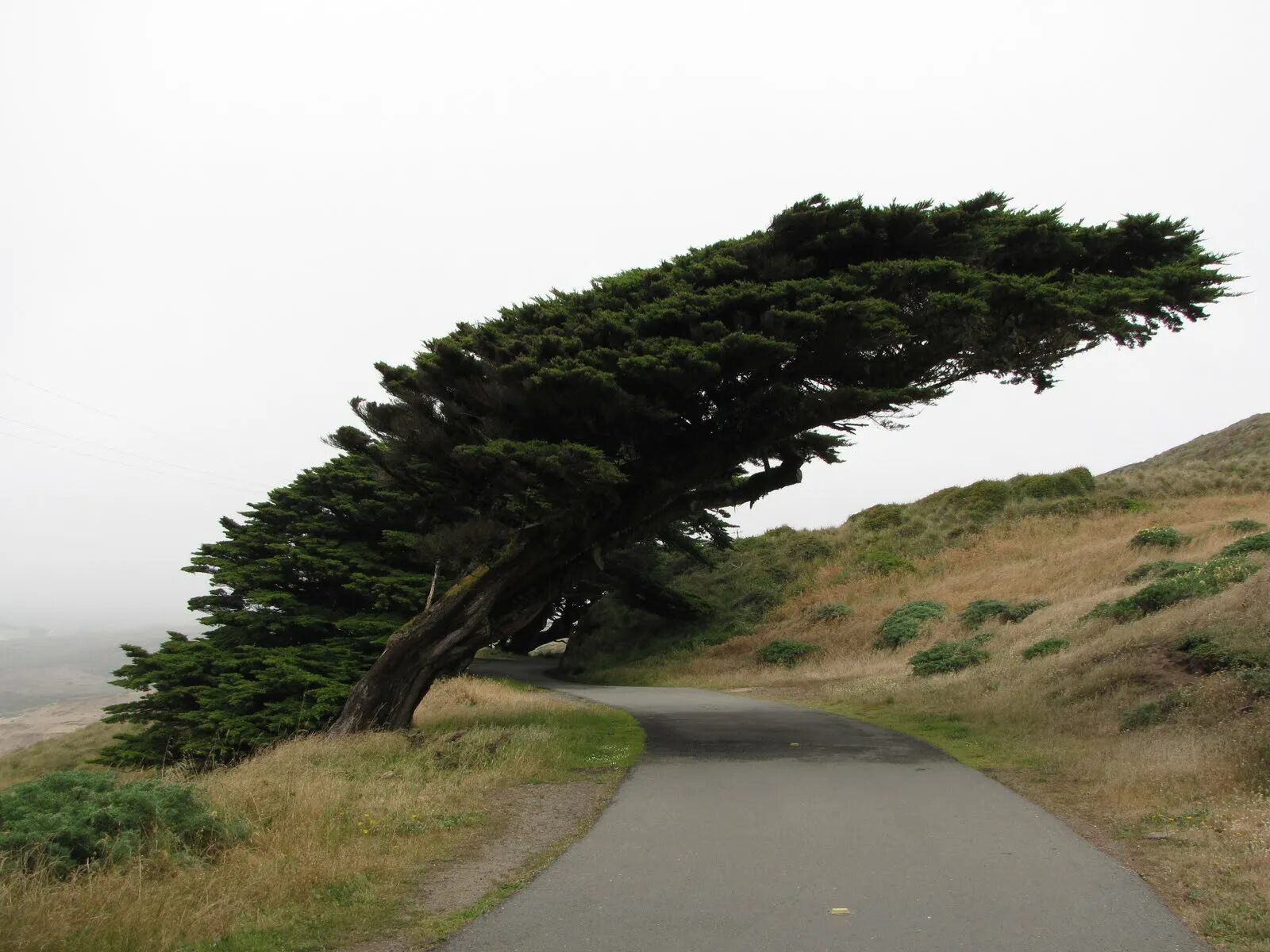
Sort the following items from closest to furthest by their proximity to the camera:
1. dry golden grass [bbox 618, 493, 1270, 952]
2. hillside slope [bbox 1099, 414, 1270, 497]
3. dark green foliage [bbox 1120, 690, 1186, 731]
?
dry golden grass [bbox 618, 493, 1270, 952]
dark green foliage [bbox 1120, 690, 1186, 731]
hillside slope [bbox 1099, 414, 1270, 497]

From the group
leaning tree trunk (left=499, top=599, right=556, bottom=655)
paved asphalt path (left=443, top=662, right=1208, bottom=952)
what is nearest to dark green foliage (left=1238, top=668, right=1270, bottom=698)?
paved asphalt path (left=443, top=662, right=1208, bottom=952)

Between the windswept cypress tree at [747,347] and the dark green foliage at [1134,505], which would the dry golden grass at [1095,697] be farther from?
the windswept cypress tree at [747,347]

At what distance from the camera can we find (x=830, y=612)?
30766mm

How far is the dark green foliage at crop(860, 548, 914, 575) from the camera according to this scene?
3412 cm

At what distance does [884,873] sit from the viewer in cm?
623

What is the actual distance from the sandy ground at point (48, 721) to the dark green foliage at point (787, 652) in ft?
66.8

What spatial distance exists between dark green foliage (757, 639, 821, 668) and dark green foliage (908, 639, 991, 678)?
692 cm

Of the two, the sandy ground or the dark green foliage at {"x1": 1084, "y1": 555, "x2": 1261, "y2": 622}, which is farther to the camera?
the sandy ground

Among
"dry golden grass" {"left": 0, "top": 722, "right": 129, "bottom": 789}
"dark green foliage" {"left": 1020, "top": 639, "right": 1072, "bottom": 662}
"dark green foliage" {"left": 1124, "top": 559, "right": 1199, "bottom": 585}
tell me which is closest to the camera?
"dark green foliage" {"left": 1020, "top": 639, "right": 1072, "bottom": 662}

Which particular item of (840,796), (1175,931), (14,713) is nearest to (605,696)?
(840,796)

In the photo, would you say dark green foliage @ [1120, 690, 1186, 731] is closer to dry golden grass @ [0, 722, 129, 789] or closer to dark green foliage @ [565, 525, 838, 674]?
dark green foliage @ [565, 525, 838, 674]

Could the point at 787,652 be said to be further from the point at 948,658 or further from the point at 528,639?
the point at 528,639

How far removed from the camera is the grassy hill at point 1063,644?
7.63m

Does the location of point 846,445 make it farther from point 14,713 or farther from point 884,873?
point 14,713
